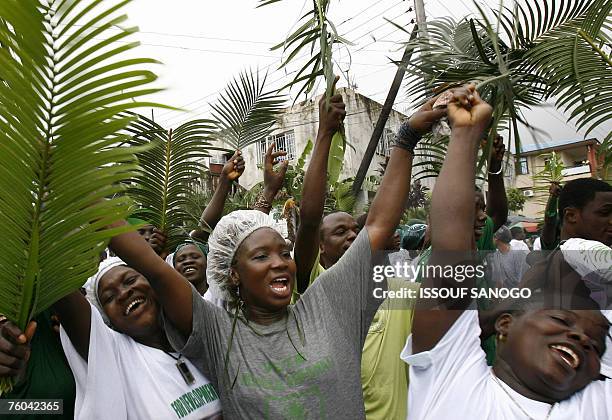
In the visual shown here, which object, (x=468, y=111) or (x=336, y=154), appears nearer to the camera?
(x=468, y=111)

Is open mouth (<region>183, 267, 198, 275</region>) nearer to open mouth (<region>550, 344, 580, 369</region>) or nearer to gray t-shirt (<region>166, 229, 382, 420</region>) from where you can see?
gray t-shirt (<region>166, 229, 382, 420</region>)

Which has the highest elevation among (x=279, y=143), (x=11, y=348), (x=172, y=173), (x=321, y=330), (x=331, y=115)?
(x=279, y=143)

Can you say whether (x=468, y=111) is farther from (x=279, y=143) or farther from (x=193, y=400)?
(x=279, y=143)

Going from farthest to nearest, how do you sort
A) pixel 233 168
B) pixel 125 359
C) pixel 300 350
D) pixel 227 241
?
pixel 233 168 → pixel 227 241 → pixel 125 359 → pixel 300 350

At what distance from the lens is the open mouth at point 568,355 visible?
1642 millimetres

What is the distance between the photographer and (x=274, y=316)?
2.13 metres

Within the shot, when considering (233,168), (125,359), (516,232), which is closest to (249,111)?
(233,168)

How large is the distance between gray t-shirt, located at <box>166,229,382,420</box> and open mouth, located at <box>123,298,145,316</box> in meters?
0.33

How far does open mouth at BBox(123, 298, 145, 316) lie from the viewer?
7.39 ft

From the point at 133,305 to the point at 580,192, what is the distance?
254 cm

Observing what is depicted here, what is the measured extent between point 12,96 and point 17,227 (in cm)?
36

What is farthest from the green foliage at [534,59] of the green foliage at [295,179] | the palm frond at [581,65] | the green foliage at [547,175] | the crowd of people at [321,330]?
the green foliage at [295,179]

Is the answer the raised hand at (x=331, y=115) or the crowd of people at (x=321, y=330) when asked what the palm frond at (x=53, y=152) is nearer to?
the crowd of people at (x=321, y=330)

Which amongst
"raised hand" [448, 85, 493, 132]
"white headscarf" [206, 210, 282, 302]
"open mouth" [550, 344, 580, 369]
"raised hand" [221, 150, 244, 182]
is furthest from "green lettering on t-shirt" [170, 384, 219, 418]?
"raised hand" [221, 150, 244, 182]
